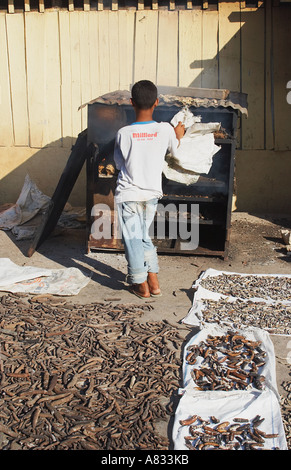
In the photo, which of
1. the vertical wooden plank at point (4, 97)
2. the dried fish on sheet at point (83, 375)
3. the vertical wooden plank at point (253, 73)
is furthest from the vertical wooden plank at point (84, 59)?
the dried fish on sheet at point (83, 375)

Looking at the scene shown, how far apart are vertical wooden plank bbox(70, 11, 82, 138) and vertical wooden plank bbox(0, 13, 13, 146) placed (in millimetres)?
1174

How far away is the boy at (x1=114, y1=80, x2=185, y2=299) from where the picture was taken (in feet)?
17.7

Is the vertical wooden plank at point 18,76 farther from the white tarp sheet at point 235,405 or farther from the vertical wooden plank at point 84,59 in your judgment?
the white tarp sheet at point 235,405

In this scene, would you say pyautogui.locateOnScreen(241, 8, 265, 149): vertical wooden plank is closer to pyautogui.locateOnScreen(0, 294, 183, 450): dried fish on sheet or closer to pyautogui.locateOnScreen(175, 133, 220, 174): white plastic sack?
pyautogui.locateOnScreen(175, 133, 220, 174): white plastic sack

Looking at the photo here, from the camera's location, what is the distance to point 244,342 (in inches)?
183

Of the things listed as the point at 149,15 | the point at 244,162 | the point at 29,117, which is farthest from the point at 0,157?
the point at 244,162

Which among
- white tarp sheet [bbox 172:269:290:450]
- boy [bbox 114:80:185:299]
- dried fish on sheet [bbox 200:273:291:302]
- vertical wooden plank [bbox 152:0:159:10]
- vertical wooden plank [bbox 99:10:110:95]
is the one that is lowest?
dried fish on sheet [bbox 200:273:291:302]

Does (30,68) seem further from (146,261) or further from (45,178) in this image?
(146,261)

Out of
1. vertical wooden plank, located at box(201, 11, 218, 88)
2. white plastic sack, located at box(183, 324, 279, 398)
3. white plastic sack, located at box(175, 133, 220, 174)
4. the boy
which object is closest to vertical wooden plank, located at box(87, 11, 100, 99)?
vertical wooden plank, located at box(201, 11, 218, 88)

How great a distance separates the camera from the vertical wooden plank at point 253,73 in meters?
8.85

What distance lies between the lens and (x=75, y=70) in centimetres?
909

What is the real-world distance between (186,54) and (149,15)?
904 mm

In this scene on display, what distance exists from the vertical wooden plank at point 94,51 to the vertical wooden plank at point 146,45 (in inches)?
26.3

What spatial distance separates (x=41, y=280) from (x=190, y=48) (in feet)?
16.6
